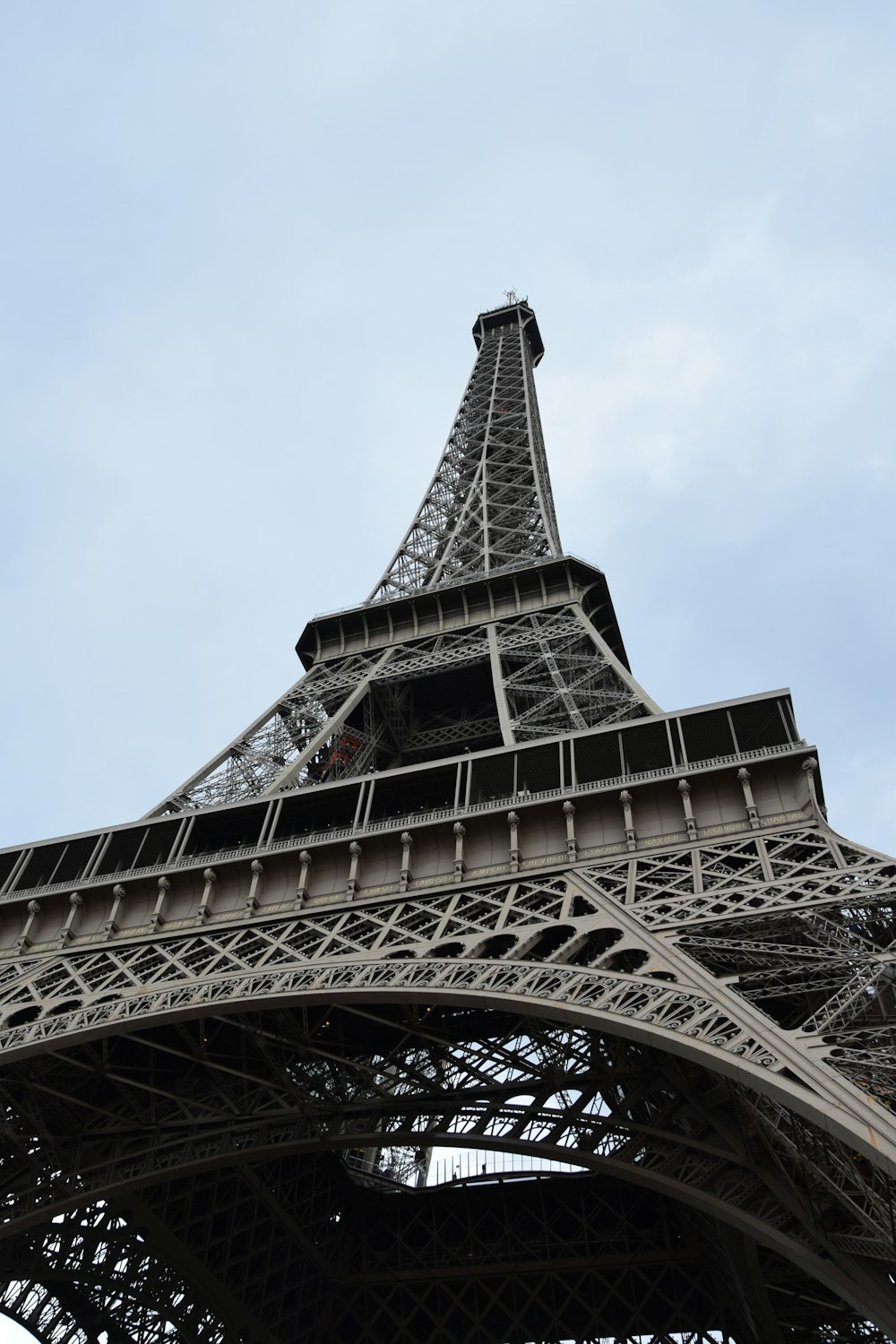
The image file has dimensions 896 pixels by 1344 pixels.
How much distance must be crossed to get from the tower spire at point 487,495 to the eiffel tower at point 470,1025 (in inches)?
249

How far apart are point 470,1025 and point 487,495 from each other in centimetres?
2907

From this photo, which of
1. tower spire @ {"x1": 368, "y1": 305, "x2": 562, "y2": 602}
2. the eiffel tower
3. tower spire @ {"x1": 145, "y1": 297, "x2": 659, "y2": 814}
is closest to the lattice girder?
the eiffel tower

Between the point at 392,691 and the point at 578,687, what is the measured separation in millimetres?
8279

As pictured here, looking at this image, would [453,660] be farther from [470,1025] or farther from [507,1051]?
[507,1051]

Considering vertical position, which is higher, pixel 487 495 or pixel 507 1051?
pixel 487 495

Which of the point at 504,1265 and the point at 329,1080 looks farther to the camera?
the point at 504,1265

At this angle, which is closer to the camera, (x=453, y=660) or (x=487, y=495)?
(x=453, y=660)

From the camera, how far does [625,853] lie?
1980cm

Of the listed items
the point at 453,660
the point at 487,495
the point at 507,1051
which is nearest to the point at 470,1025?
the point at 507,1051

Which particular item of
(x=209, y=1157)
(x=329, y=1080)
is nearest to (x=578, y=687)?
(x=329, y=1080)

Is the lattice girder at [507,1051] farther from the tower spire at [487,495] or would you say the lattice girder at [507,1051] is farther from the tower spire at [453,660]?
the tower spire at [487,495]

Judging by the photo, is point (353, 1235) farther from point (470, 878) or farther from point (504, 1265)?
point (470, 878)

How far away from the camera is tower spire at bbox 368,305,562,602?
4297 centimetres

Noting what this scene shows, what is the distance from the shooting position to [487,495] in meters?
48.4
